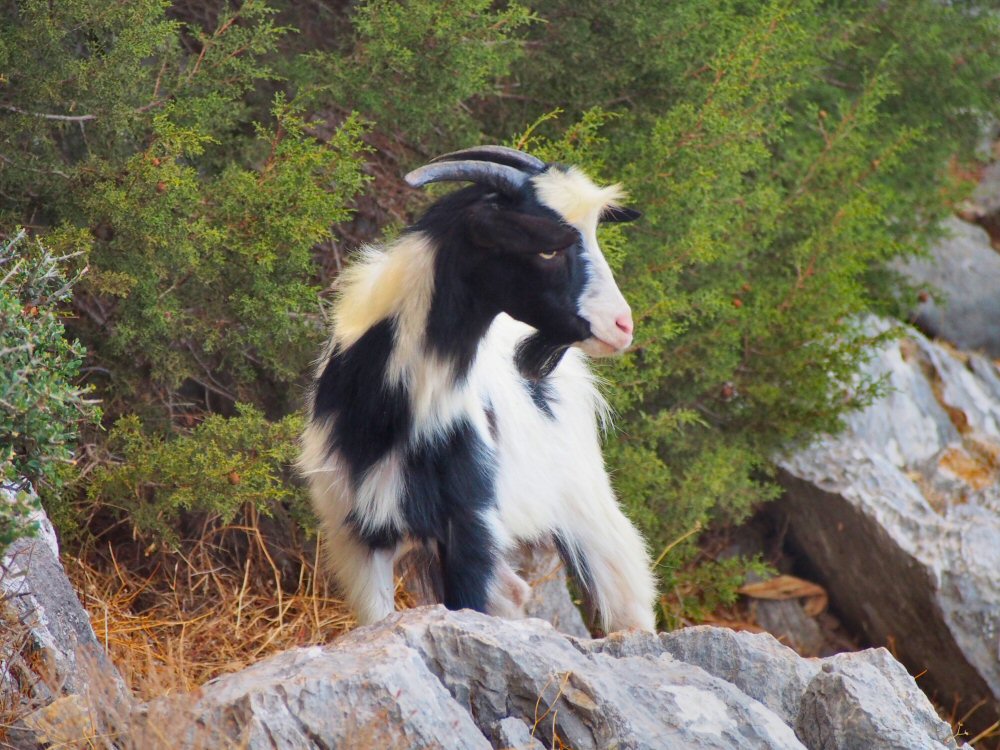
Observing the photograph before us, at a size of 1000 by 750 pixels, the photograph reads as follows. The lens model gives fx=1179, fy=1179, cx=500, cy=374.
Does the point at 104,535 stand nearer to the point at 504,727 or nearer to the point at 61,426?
the point at 61,426

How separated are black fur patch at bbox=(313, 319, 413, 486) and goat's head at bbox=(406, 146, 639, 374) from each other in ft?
1.14

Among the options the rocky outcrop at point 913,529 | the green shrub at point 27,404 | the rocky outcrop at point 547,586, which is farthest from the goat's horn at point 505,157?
the rocky outcrop at point 913,529

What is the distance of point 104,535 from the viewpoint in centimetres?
451

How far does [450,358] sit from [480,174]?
21.5 inches

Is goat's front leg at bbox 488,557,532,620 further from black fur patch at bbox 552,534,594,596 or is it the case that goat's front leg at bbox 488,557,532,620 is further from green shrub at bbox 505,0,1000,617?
green shrub at bbox 505,0,1000,617

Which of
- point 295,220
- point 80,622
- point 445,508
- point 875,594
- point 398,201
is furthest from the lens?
point 875,594

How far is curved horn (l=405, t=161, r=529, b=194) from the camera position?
339 centimetres

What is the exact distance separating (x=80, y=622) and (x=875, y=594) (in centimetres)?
432

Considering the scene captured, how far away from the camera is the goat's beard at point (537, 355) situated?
3.72 meters

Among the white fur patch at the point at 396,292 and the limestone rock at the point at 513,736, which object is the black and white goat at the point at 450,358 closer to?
A: the white fur patch at the point at 396,292

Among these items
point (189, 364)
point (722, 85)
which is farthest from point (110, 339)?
point (722, 85)

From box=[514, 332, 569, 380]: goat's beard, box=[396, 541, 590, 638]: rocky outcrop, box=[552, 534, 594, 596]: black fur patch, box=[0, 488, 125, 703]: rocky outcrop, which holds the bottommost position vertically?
box=[396, 541, 590, 638]: rocky outcrop

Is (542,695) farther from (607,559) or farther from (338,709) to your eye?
→ (607,559)

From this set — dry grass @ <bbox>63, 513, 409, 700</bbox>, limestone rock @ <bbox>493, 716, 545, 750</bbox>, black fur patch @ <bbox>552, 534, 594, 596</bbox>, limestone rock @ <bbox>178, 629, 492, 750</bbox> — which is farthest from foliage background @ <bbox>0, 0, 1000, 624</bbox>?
limestone rock @ <bbox>493, 716, 545, 750</bbox>
